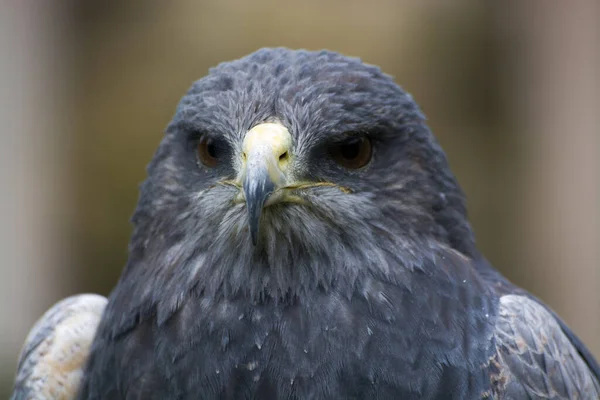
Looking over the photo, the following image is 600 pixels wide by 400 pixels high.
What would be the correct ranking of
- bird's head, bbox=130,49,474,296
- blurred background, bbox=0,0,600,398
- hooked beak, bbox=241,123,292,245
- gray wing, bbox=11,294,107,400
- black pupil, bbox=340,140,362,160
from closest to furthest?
1. hooked beak, bbox=241,123,292,245
2. bird's head, bbox=130,49,474,296
3. black pupil, bbox=340,140,362,160
4. gray wing, bbox=11,294,107,400
5. blurred background, bbox=0,0,600,398

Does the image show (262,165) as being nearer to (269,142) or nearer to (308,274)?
(269,142)

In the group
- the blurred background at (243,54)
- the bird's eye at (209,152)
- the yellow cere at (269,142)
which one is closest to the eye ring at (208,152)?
the bird's eye at (209,152)

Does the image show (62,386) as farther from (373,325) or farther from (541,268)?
(541,268)

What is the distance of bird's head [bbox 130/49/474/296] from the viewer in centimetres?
328

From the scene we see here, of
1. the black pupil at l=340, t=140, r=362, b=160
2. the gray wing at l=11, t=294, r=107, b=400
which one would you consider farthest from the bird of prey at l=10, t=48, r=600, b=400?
the gray wing at l=11, t=294, r=107, b=400

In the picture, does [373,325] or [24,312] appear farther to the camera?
[24,312]

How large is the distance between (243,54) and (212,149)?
4668 mm

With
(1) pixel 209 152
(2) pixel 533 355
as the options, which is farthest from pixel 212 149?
(2) pixel 533 355

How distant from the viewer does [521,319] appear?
3441mm

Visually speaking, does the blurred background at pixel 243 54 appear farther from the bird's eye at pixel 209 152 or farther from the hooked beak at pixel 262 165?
the hooked beak at pixel 262 165

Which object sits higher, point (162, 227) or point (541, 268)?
point (162, 227)

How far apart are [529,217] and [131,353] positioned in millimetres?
5648

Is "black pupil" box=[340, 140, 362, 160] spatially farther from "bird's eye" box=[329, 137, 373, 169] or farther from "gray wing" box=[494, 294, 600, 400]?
"gray wing" box=[494, 294, 600, 400]

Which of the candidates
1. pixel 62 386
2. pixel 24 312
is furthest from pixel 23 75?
pixel 62 386
